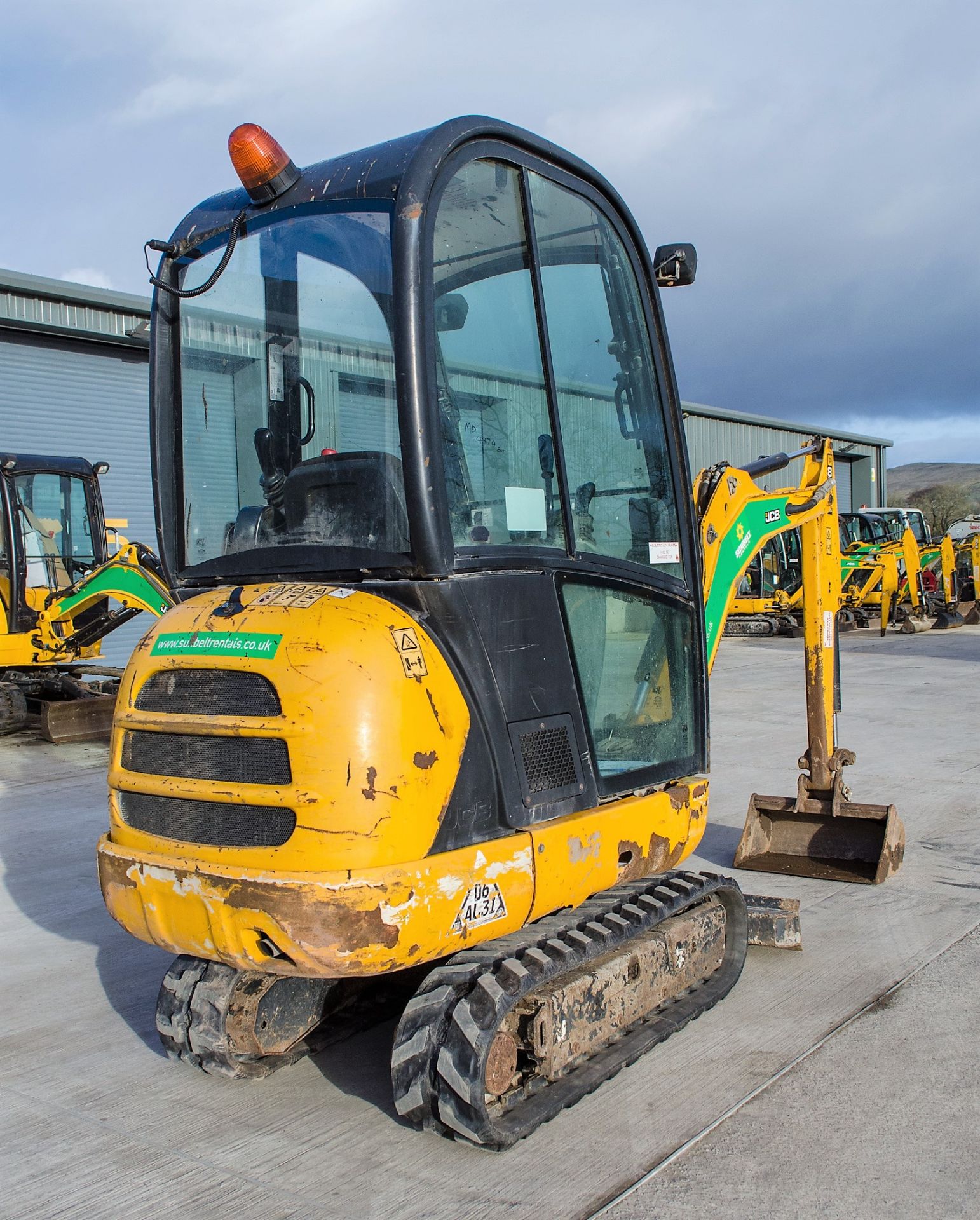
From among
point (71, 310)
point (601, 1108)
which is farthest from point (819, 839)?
point (71, 310)

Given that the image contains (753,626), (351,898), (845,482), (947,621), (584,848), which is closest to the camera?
(351,898)

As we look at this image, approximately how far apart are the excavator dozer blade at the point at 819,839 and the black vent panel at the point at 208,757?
3523mm

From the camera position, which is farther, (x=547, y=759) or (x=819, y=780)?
(x=819, y=780)

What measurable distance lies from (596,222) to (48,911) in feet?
14.2

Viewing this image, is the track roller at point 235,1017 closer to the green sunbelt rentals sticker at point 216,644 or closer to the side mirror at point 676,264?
the green sunbelt rentals sticker at point 216,644

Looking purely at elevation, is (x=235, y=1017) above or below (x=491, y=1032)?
below

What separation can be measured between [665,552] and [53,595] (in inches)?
390

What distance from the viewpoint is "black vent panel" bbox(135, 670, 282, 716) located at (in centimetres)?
306

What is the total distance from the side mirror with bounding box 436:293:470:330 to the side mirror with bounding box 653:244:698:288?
3.51ft

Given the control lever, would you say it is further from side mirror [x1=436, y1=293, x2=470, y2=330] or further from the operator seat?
side mirror [x1=436, y1=293, x2=470, y2=330]

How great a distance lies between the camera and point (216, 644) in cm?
319

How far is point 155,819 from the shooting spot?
338cm

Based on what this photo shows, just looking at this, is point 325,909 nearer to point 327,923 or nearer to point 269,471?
point 327,923

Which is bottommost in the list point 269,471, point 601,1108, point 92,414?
point 601,1108
